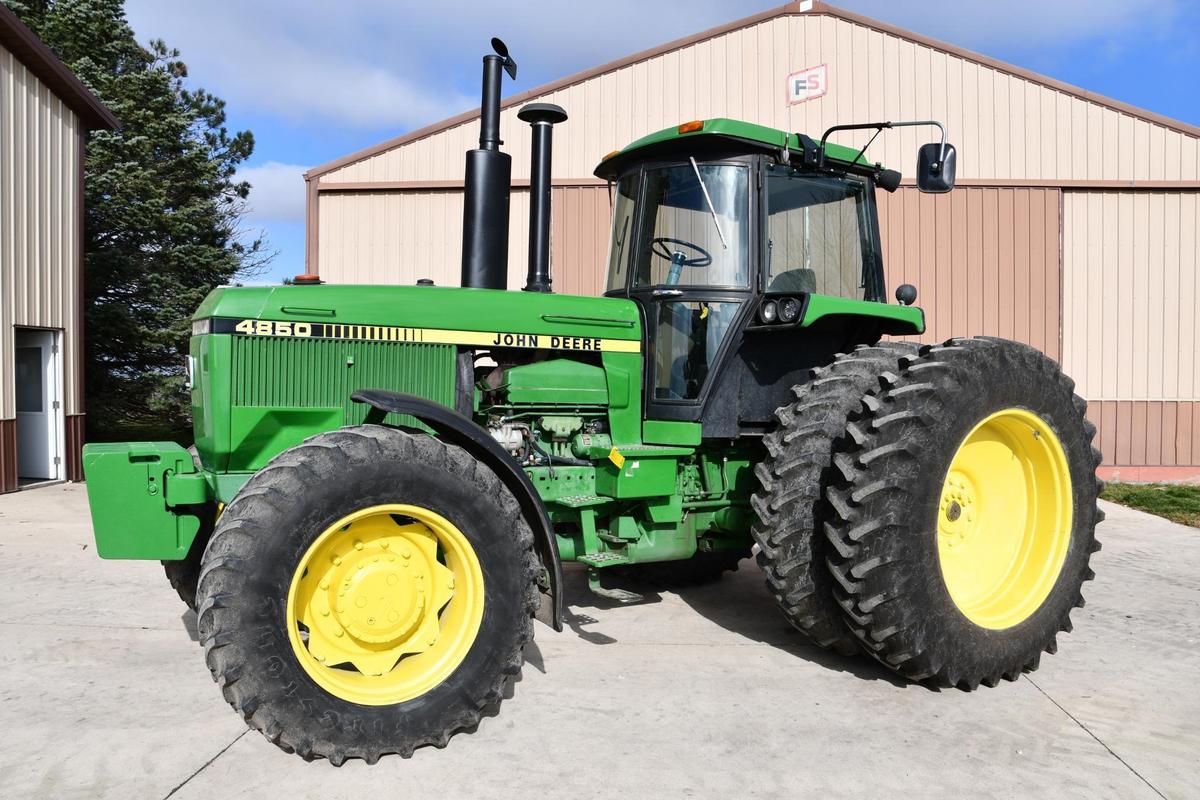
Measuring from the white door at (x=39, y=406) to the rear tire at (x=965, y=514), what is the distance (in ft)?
34.8

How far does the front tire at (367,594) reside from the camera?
9.67ft

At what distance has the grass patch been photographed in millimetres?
9227

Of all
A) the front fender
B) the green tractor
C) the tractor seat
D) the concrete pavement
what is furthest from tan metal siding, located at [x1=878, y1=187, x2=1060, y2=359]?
the front fender

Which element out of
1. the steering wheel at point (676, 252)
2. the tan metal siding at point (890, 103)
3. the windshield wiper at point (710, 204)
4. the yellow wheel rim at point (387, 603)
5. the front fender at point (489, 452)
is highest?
the tan metal siding at point (890, 103)

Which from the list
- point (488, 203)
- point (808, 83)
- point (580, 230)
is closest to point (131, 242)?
point (580, 230)

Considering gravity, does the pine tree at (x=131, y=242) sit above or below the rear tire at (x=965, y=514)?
above

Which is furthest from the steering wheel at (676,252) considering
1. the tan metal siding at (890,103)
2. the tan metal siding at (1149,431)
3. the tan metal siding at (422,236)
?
the tan metal siding at (1149,431)

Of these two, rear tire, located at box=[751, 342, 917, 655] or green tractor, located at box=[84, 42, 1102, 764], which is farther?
rear tire, located at box=[751, 342, 917, 655]

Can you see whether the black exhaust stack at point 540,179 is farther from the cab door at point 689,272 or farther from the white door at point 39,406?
the white door at point 39,406

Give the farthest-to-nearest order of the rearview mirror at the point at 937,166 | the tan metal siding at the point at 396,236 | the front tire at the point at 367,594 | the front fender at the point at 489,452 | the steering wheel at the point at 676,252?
the tan metal siding at the point at 396,236 < the steering wheel at the point at 676,252 < the rearview mirror at the point at 937,166 < the front fender at the point at 489,452 < the front tire at the point at 367,594

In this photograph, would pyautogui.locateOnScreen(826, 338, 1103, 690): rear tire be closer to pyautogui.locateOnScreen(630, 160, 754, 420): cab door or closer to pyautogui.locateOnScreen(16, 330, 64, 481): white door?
pyautogui.locateOnScreen(630, 160, 754, 420): cab door

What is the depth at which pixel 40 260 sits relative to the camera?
1081 centimetres

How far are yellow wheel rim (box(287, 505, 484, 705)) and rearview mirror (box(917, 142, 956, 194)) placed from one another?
2817 millimetres

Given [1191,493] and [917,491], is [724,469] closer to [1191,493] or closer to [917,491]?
[917,491]
